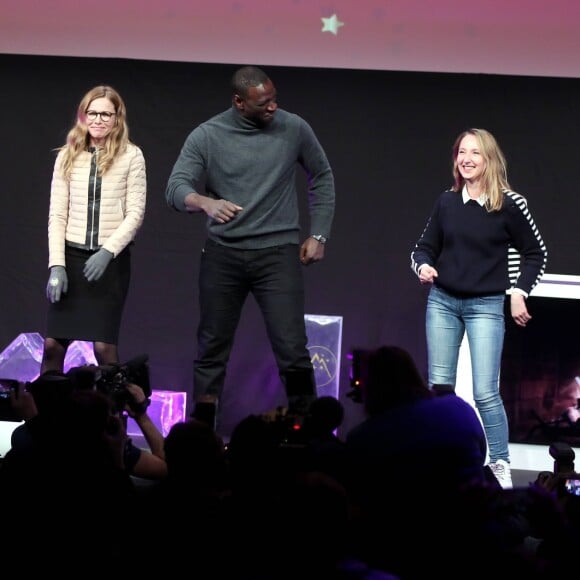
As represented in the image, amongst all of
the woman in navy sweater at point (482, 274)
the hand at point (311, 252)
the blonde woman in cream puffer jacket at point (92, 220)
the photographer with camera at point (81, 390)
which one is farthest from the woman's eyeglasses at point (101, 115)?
the photographer with camera at point (81, 390)

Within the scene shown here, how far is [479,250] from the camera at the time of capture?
15.3 ft

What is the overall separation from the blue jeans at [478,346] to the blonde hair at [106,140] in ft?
Result: 4.68

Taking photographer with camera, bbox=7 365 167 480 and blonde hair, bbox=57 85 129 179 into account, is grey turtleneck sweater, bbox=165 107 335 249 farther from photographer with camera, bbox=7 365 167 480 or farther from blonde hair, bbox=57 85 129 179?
A: photographer with camera, bbox=7 365 167 480

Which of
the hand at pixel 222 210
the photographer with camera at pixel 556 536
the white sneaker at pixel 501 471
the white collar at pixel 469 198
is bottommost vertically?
the white sneaker at pixel 501 471

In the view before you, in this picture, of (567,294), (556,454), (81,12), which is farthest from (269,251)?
(81,12)

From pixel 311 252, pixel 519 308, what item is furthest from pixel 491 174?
pixel 311 252

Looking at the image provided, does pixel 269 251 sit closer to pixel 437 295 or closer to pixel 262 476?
pixel 437 295

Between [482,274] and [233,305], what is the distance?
0.99 meters

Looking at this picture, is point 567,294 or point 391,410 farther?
point 567,294

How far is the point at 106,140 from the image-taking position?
4.82 metres

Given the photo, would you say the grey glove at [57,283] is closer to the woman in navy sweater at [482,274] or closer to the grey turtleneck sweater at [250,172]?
the grey turtleneck sweater at [250,172]

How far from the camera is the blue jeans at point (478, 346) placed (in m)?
4.55

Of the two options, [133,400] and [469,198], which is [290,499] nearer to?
[133,400]

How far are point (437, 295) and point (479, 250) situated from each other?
0.24m
